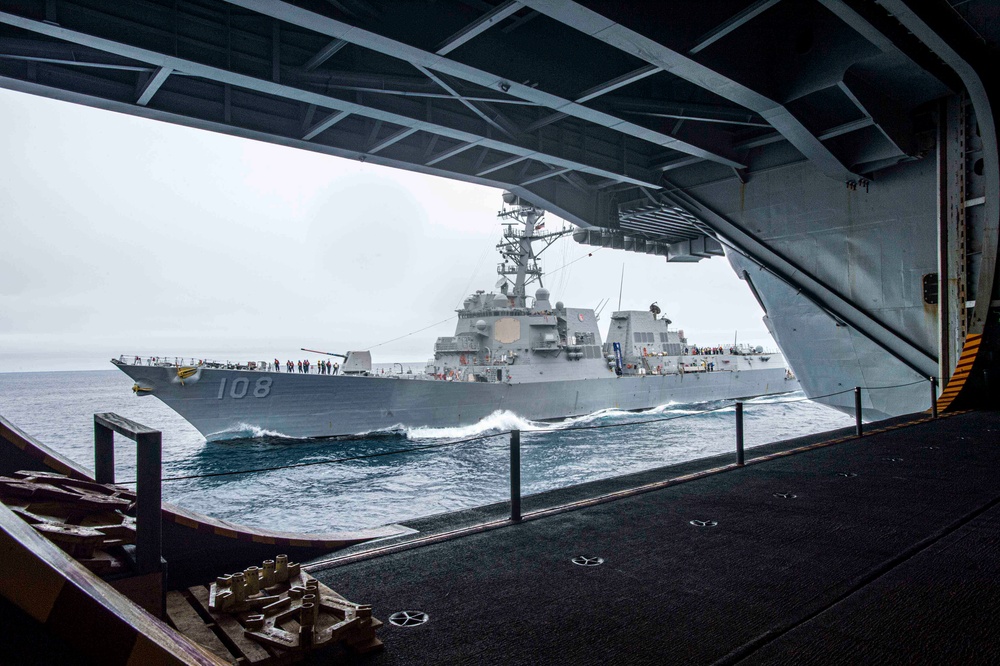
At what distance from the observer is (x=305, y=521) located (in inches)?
475

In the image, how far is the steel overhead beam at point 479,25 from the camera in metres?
6.01

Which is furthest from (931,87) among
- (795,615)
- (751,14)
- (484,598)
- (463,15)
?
(484,598)

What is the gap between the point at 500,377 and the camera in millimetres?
25031

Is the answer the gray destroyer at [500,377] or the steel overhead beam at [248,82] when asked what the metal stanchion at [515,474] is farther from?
the gray destroyer at [500,377]

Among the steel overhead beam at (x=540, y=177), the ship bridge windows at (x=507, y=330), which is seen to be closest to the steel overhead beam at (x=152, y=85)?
the steel overhead beam at (x=540, y=177)

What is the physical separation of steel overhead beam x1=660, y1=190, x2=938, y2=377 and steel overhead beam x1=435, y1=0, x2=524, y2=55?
7575mm

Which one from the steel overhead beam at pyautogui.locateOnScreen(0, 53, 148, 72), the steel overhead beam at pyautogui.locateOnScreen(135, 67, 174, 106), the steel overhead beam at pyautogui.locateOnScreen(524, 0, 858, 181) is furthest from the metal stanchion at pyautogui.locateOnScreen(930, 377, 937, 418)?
the steel overhead beam at pyautogui.locateOnScreen(0, 53, 148, 72)

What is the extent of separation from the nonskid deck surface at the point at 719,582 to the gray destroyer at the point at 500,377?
18.2 m

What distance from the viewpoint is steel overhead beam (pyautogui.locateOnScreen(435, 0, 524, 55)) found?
601 cm

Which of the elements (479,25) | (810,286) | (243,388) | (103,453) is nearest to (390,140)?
(479,25)

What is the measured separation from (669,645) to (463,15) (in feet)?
22.0

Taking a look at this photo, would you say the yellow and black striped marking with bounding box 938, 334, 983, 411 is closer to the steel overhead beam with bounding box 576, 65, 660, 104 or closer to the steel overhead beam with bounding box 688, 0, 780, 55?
the steel overhead beam with bounding box 688, 0, 780, 55

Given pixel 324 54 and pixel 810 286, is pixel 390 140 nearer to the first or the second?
pixel 324 54

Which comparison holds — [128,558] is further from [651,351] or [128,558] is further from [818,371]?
[651,351]
